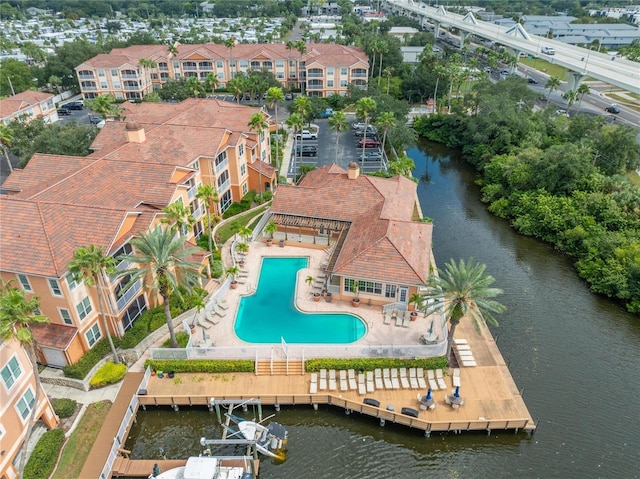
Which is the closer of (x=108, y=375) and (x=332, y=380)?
(x=108, y=375)

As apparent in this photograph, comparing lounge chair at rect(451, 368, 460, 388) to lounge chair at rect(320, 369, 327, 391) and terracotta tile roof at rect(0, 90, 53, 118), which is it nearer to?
lounge chair at rect(320, 369, 327, 391)

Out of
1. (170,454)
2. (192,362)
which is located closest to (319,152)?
(192,362)

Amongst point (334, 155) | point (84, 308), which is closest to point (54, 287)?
point (84, 308)

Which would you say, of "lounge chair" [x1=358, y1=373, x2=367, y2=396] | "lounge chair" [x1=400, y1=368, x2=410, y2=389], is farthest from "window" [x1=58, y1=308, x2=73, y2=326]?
"lounge chair" [x1=400, y1=368, x2=410, y2=389]

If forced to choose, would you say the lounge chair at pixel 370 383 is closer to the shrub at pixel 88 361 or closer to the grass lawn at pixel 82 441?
the grass lawn at pixel 82 441

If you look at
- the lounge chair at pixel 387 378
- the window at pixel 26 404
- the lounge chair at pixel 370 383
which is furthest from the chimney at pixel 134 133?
the lounge chair at pixel 387 378

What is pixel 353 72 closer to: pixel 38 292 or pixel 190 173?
pixel 190 173

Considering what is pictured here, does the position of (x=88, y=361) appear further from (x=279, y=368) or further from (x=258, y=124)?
(x=258, y=124)
